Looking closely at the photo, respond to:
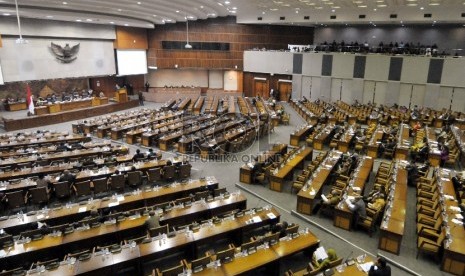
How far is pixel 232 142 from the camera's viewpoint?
16.0m

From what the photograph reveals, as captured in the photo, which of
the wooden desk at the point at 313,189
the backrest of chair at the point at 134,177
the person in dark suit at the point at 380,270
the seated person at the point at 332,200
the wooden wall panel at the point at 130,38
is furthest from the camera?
the wooden wall panel at the point at 130,38

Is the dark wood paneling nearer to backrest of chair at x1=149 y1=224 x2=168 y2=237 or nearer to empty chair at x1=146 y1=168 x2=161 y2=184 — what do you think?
empty chair at x1=146 y1=168 x2=161 y2=184

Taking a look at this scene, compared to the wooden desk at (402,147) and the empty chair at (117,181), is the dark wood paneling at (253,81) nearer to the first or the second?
the wooden desk at (402,147)

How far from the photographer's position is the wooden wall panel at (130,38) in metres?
30.2

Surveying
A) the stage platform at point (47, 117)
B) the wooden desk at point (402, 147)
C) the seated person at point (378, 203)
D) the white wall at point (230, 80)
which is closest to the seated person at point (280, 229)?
the seated person at point (378, 203)

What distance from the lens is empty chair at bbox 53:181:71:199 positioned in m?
10.5

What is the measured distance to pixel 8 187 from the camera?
1042 centimetres

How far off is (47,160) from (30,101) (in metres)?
10.3

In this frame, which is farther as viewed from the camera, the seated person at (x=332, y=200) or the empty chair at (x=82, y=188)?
the empty chair at (x=82, y=188)

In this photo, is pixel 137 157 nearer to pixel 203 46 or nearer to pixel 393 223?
pixel 393 223

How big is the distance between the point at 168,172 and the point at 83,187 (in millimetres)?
3044

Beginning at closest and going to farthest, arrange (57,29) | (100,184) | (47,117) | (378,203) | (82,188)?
(378,203)
(82,188)
(100,184)
(47,117)
(57,29)

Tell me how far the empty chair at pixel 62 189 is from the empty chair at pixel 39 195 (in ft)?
1.04

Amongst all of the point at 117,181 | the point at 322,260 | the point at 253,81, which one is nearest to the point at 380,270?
the point at 322,260
